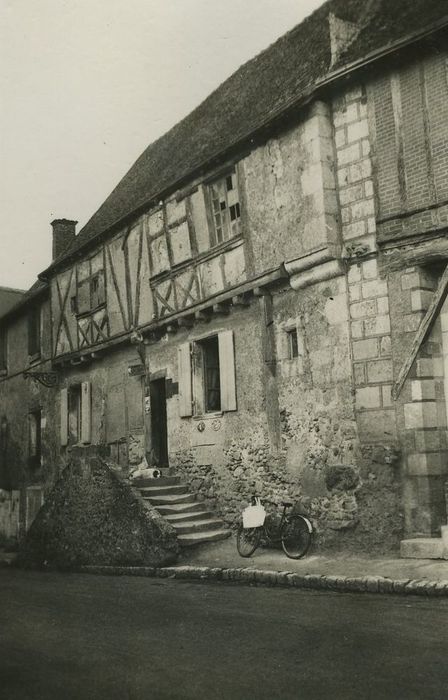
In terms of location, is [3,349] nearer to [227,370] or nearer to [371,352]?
[227,370]

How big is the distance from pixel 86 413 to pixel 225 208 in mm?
6605

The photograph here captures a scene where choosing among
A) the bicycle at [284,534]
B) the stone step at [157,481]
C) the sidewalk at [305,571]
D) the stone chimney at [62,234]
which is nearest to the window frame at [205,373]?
the stone step at [157,481]

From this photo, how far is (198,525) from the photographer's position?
11242mm

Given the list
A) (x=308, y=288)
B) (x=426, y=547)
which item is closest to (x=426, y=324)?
(x=308, y=288)

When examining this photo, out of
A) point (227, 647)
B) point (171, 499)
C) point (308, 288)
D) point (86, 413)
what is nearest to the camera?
point (227, 647)

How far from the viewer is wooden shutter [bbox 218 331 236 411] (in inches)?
460

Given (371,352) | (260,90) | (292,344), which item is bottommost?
(371,352)

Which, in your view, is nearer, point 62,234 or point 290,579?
point 290,579

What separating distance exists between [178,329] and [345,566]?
6148 millimetres

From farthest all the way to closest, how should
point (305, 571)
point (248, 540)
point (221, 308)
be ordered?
point (221, 308)
point (248, 540)
point (305, 571)

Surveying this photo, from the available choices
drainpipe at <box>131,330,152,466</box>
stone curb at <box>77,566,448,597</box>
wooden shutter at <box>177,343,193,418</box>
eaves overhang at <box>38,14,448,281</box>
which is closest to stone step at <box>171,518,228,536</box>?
stone curb at <box>77,566,448,597</box>

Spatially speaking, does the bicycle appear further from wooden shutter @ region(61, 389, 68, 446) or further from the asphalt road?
wooden shutter @ region(61, 389, 68, 446)

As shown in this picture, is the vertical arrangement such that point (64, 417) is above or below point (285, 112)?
below

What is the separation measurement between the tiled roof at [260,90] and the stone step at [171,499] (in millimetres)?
5598
